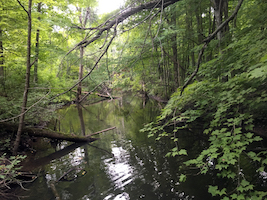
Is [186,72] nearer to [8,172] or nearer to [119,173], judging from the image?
[119,173]

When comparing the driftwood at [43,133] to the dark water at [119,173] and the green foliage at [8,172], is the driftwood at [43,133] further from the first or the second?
the green foliage at [8,172]

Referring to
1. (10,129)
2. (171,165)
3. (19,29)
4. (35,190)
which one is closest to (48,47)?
(19,29)

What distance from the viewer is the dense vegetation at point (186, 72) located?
2.25 metres

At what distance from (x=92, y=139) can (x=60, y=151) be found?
1.37m

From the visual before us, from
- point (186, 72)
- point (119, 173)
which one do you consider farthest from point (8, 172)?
point (186, 72)

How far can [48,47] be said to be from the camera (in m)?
8.19

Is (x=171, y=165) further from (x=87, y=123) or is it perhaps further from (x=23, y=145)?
(x=87, y=123)

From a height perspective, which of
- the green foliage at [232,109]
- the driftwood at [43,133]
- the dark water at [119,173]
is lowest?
the dark water at [119,173]

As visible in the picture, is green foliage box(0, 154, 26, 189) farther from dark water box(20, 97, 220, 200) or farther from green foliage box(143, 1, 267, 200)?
green foliage box(143, 1, 267, 200)

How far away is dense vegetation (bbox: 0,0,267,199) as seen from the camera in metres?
2.25

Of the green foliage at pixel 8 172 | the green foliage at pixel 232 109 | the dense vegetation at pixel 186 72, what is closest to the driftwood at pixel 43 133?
the dense vegetation at pixel 186 72

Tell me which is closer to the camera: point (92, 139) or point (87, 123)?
point (92, 139)

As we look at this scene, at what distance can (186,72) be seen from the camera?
636 cm

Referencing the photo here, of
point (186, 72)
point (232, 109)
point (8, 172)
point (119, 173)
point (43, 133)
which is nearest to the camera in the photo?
point (8, 172)
